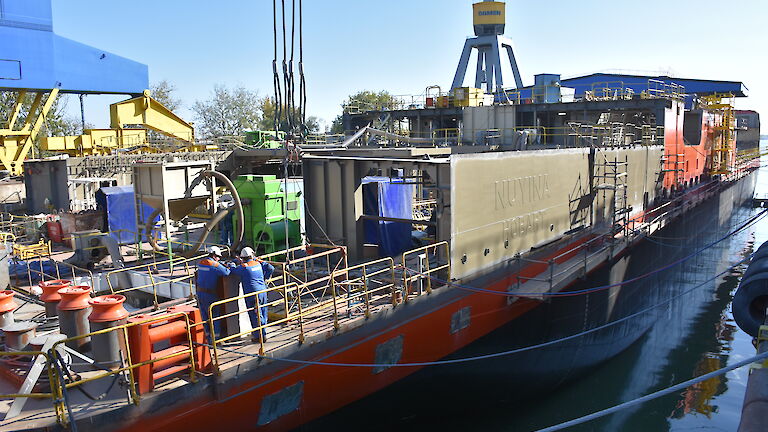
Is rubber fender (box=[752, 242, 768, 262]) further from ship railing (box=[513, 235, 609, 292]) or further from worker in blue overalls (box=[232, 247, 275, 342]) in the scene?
worker in blue overalls (box=[232, 247, 275, 342])

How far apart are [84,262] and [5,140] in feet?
39.7

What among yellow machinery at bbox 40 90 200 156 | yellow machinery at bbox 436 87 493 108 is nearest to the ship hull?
yellow machinery at bbox 436 87 493 108

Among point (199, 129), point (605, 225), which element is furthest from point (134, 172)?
point (199, 129)

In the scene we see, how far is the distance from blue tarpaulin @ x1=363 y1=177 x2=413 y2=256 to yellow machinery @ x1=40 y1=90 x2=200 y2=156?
17637mm

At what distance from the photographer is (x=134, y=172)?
12.4 meters

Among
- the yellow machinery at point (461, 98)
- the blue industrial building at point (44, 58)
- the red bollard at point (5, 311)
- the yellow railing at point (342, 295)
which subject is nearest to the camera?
the red bollard at point (5, 311)

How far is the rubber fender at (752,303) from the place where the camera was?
690 centimetres

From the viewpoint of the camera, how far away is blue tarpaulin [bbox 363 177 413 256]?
1288 centimetres

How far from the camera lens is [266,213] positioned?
1320cm

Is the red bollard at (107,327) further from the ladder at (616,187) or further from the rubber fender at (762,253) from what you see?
the ladder at (616,187)

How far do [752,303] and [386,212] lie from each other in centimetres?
798

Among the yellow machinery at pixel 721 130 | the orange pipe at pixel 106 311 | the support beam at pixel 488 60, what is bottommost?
the orange pipe at pixel 106 311

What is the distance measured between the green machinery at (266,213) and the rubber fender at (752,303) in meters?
8.86

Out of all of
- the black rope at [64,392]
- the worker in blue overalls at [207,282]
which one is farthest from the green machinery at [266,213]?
the black rope at [64,392]
